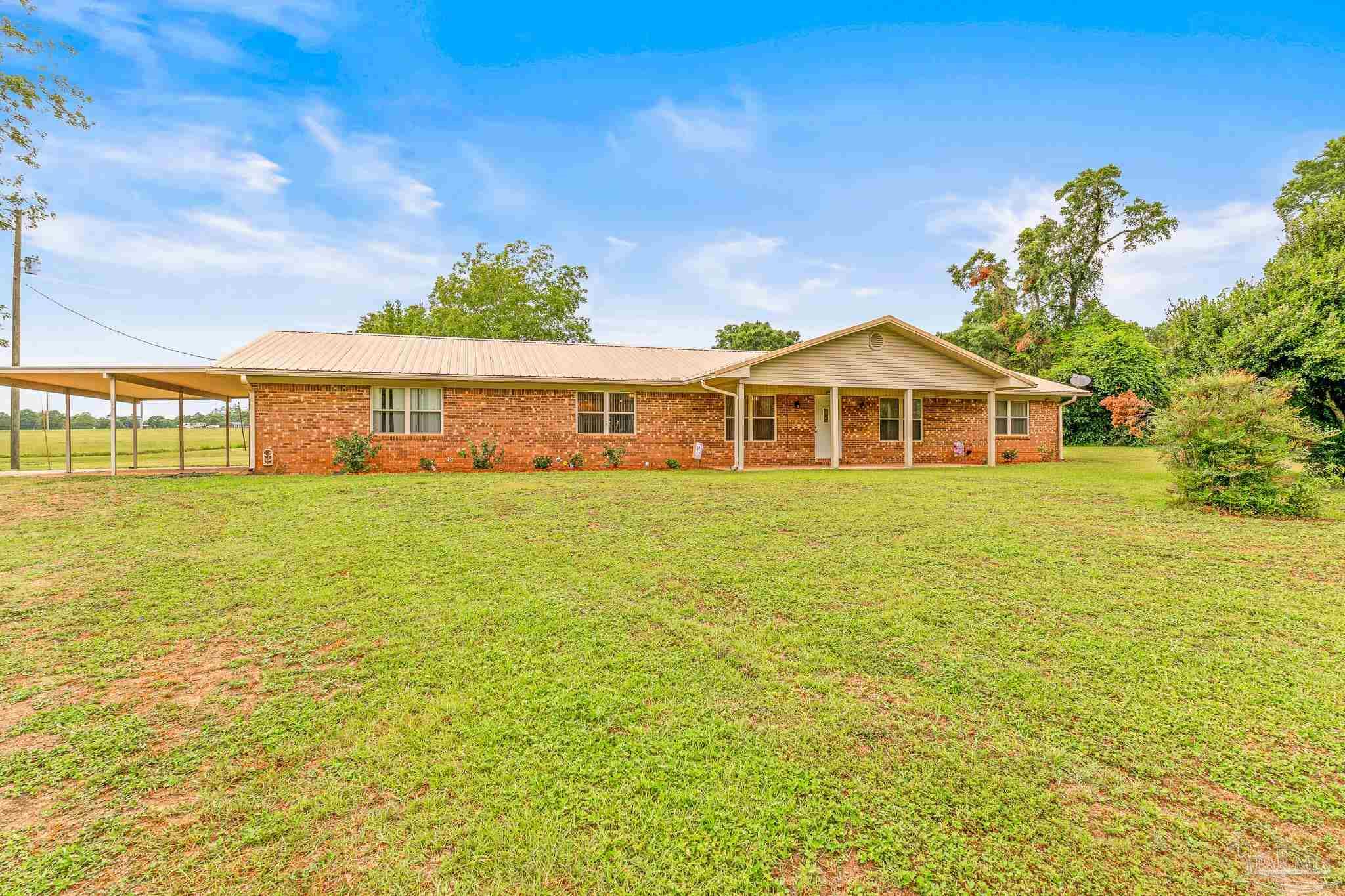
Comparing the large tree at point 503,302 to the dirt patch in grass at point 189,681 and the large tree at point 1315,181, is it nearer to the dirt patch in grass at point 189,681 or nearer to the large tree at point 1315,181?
the dirt patch in grass at point 189,681

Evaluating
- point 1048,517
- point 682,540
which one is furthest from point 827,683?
point 1048,517

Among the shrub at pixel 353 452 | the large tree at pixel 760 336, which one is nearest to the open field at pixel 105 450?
the shrub at pixel 353 452

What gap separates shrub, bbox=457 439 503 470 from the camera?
14.7 meters

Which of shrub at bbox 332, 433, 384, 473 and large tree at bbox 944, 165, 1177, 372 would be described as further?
large tree at bbox 944, 165, 1177, 372

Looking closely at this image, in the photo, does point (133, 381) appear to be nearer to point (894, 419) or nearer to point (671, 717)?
point (671, 717)

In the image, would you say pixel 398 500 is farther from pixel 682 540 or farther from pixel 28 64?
pixel 28 64

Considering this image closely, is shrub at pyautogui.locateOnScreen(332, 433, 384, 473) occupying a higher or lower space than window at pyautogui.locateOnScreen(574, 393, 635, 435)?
lower

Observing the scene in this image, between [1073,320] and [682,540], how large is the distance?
3617cm

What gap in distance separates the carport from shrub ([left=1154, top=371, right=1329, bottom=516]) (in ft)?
61.6

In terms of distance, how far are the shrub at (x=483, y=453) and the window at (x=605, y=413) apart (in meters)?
2.33

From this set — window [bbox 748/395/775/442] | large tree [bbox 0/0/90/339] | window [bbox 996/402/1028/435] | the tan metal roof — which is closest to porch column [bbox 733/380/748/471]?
the tan metal roof

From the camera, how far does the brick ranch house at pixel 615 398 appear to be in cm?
1366

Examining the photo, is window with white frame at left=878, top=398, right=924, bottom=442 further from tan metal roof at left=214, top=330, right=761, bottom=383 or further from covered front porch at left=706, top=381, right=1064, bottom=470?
tan metal roof at left=214, top=330, right=761, bottom=383

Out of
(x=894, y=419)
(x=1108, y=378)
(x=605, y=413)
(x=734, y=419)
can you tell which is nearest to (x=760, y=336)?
(x=1108, y=378)
